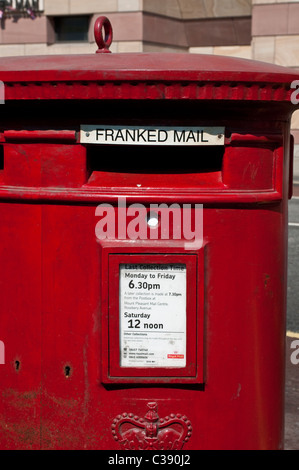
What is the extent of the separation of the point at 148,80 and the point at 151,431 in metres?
1.10

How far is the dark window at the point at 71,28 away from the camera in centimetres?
1739

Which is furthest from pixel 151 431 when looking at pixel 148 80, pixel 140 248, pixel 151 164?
pixel 148 80

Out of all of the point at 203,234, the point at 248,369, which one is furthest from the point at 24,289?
the point at 248,369

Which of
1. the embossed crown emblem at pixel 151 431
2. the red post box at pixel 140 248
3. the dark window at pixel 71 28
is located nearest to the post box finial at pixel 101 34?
the red post box at pixel 140 248

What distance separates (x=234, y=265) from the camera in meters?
2.24

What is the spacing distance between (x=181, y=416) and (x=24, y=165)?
0.94 m

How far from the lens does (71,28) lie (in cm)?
1745

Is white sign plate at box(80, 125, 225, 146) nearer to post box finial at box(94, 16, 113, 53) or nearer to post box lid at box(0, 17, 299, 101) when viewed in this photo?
post box lid at box(0, 17, 299, 101)

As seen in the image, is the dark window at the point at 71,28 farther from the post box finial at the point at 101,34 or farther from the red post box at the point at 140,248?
the red post box at the point at 140,248

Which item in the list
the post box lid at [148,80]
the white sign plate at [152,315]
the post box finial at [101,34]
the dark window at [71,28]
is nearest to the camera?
the post box lid at [148,80]

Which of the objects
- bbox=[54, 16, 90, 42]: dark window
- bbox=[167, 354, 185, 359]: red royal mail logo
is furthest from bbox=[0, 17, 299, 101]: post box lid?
bbox=[54, 16, 90, 42]: dark window

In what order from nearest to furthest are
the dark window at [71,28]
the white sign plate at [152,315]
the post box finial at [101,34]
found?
the white sign plate at [152,315] < the post box finial at [101,34] < the dark window at [71,28]
